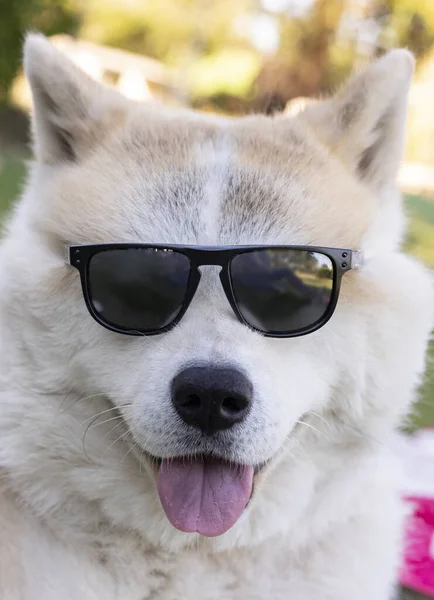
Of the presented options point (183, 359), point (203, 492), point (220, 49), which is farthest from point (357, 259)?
point (220, 49)

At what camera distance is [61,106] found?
2092 millimetres

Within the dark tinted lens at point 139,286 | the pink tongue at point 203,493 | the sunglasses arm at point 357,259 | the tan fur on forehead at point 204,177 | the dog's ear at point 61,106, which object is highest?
the dog's ear at point 61,106

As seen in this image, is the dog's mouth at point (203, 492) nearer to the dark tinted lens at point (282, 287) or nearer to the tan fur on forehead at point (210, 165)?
the dark tinted lens at point (282, 287)

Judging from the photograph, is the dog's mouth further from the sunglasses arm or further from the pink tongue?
the sunglasses arm

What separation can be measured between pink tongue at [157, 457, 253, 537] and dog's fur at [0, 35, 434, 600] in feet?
0.22

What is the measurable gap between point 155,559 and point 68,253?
3.01 feet

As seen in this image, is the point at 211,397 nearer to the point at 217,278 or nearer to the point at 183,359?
the point at 183,359

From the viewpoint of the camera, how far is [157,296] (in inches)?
72.9

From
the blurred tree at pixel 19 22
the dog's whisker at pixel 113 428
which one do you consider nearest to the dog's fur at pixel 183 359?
the dog's whisker at pixel 113 428

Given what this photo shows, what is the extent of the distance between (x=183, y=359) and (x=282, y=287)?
1.37ft

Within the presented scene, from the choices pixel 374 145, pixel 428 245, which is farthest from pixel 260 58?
pixel 374 145

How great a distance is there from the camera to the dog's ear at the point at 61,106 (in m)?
2.04

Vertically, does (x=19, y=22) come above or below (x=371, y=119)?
above

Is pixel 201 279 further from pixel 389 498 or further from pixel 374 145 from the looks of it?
pixel 389 498
